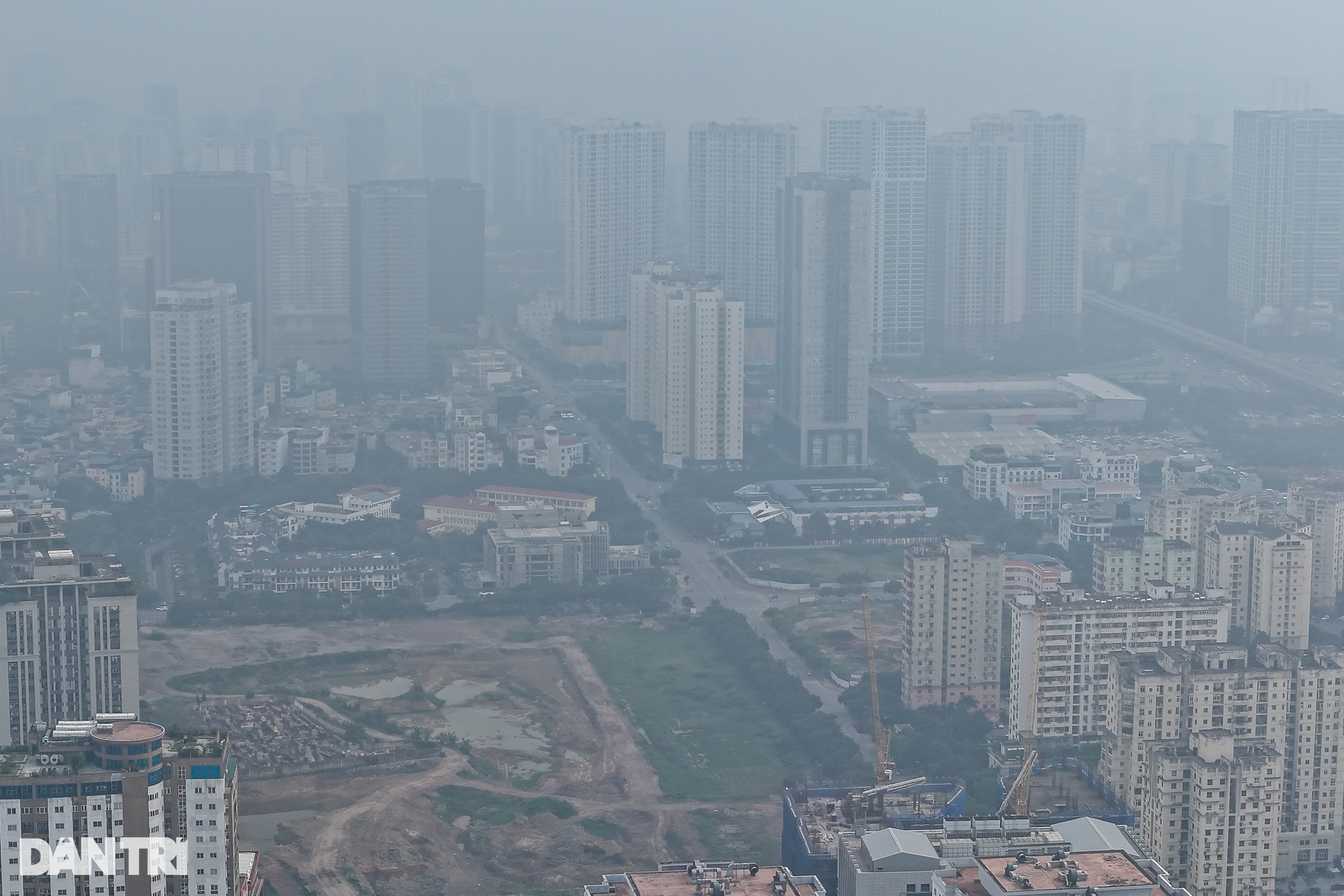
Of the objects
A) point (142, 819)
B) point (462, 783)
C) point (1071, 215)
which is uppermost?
point (1071, 215)

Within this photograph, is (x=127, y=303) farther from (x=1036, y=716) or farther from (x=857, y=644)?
(x=1036, y=716)

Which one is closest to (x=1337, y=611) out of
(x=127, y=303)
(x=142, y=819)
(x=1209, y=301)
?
(x=142, y=819)

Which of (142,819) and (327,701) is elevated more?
(142,819)

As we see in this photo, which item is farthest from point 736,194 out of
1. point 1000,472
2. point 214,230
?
point 1000,472

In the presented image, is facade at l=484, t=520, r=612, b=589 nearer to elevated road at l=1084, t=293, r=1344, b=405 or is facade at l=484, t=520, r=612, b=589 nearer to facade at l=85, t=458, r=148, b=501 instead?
facade at l=85, t=458, r=148, b=501

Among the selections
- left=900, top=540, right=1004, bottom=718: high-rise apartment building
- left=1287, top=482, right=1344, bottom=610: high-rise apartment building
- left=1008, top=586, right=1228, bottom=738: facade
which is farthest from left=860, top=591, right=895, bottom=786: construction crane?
left=1287, top=482, right=1344, bottom=610: high-rise apartment building

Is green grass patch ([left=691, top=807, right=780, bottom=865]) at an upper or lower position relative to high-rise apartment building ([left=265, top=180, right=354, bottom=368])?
lower
